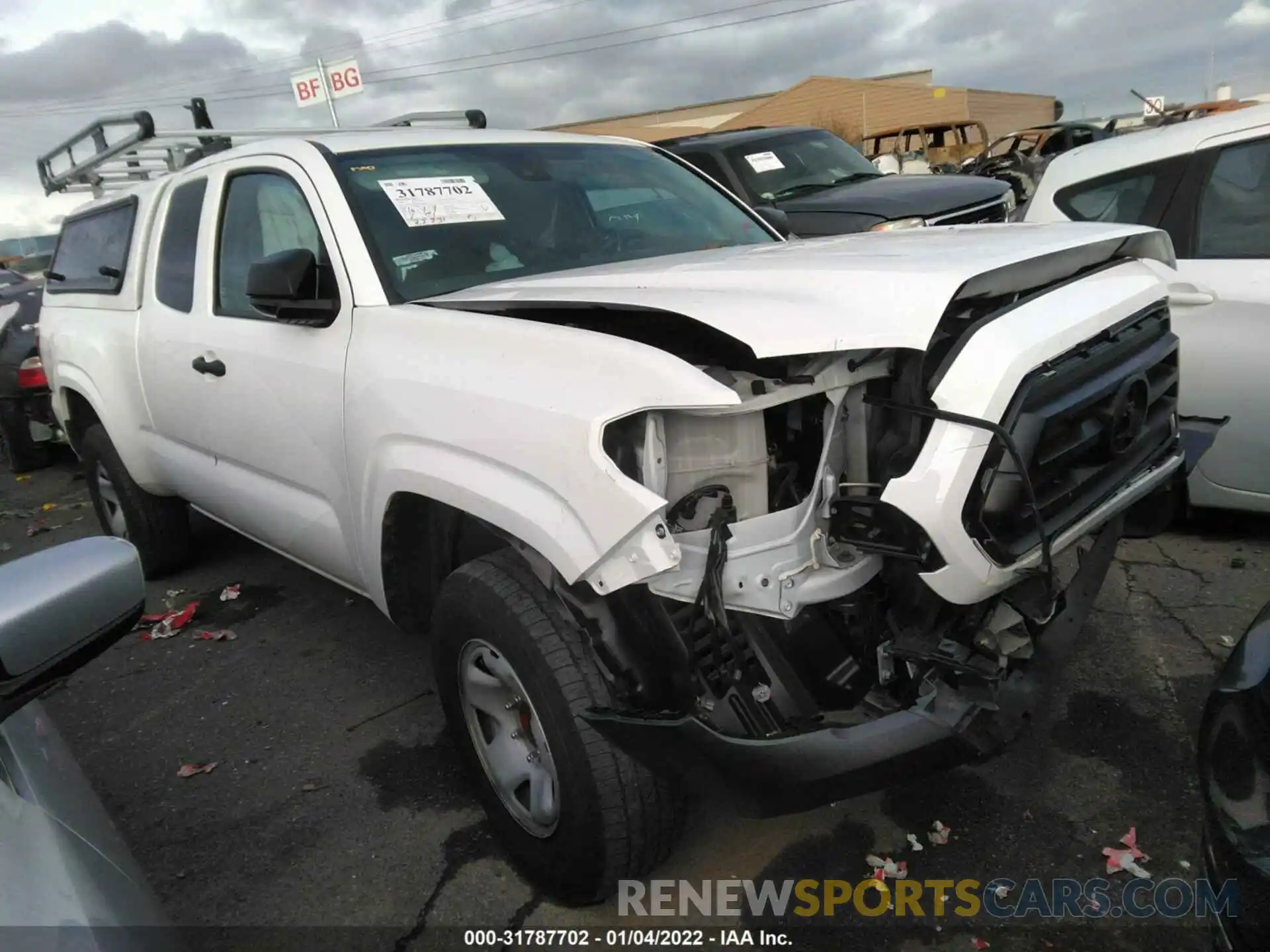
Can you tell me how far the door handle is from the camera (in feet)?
11.1

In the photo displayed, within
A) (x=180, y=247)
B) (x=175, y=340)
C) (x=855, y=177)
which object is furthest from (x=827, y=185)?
(x=175, y=340)

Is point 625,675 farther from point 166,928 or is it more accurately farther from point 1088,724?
point 1088,724

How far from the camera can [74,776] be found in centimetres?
166

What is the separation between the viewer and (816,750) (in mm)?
1824

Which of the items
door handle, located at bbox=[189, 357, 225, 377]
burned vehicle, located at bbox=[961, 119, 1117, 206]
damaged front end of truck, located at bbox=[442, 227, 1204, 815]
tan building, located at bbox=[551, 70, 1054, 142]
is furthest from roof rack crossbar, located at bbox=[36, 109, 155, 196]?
tan building, located at bbox=[551, 70, 1054, 142]

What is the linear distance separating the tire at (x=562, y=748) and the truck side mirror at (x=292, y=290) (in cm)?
98

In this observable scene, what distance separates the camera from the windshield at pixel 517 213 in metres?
2.85

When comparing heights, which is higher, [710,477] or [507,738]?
[710,477]

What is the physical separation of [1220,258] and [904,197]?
138 inches

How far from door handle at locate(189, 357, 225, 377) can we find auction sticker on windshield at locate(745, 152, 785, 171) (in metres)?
5.37

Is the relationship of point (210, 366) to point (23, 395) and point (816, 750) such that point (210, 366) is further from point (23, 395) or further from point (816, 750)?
point (23, 395)

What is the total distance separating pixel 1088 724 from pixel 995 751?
1.11 meters

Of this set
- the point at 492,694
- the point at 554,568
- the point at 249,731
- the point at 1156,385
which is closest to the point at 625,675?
the point at 554,568

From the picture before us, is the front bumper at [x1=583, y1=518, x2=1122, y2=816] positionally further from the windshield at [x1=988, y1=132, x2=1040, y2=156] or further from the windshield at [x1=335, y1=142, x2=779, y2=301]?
the windshield at [x1=988, y1=132, x2=1040, y2=156]
